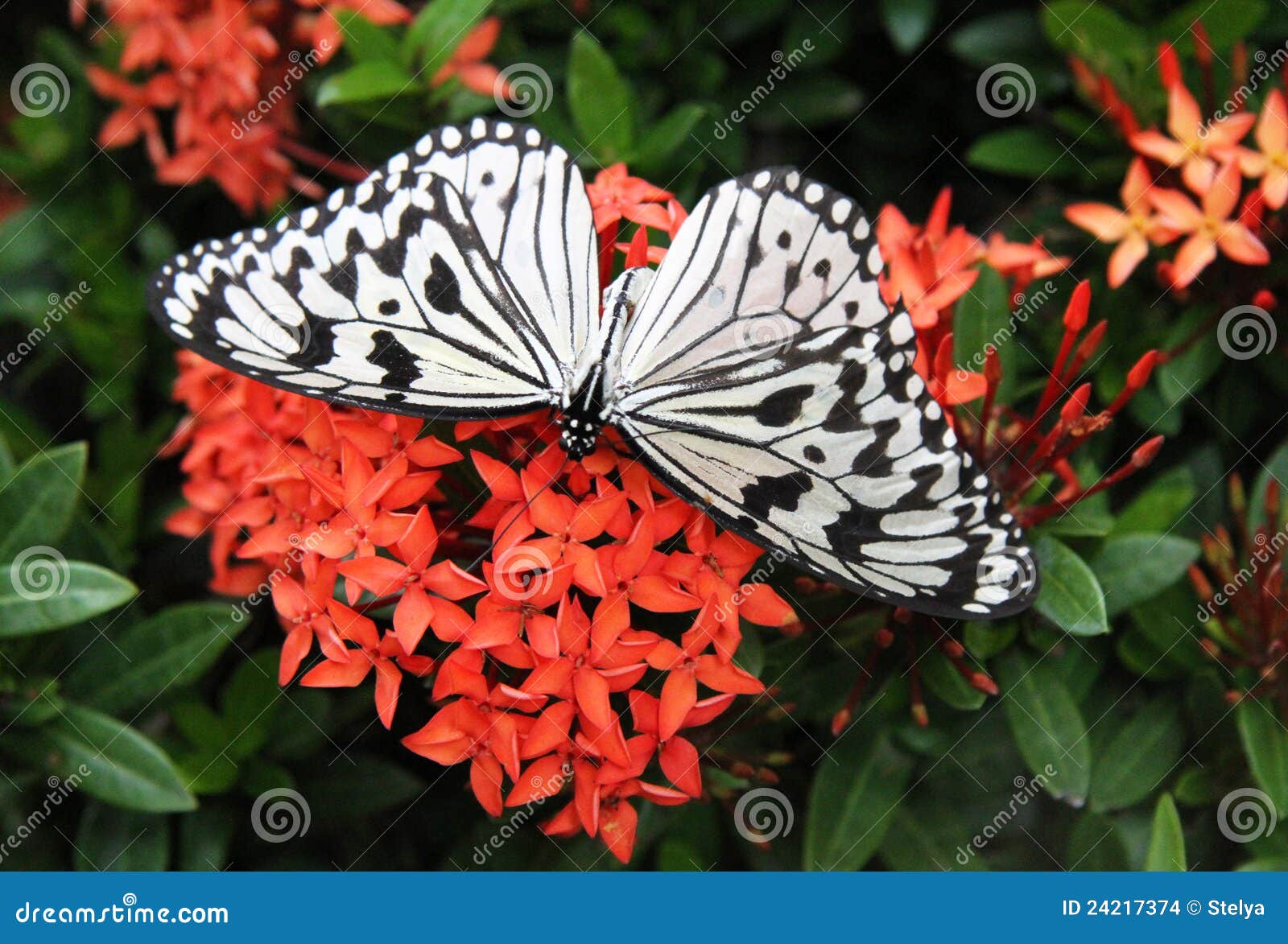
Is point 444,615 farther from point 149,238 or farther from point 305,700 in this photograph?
point 149,238

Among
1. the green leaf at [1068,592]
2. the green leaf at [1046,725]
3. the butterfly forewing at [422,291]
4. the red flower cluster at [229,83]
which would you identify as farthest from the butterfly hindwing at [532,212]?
the green leaf at [1046,725]

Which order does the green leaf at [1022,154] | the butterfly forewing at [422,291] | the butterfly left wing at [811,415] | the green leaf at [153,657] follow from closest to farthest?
1. the butterfly left wing at [811,415]
2. the butterfly forewing at [422,291]
3. the green leaf at [153,657]
4. the green leaf at [1022,154]

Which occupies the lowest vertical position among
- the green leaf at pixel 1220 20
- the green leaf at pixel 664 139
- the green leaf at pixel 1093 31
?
the green leaf at pixel 664 139

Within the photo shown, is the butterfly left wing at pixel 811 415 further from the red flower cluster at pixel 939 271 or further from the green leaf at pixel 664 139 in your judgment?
the green leaf at pixel 664 139

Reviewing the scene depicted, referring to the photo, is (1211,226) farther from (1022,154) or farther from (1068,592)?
(1068,592)

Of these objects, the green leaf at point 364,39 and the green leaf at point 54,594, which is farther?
the green leaf at point 364,39

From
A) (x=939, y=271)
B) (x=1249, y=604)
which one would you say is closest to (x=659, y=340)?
(x=939, y=271)

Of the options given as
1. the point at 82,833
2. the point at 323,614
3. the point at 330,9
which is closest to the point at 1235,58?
the point at 330,9

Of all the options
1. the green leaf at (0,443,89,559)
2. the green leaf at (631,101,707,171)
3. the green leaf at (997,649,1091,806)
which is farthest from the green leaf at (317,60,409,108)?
the green leaf at (997,649,1091,806)
